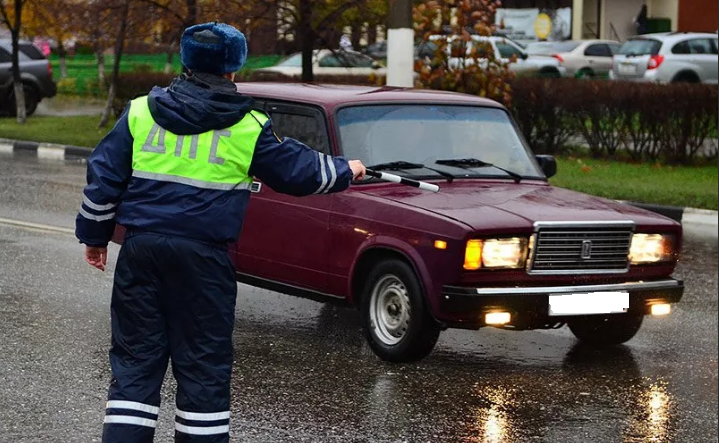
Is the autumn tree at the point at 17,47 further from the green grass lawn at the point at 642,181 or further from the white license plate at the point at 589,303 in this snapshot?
the white license plate at the point at 589,303

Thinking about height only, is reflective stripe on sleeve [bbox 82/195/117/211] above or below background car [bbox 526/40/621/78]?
above

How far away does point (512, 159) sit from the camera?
9344 millimetres

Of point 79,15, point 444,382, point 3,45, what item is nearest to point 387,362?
point 444,382

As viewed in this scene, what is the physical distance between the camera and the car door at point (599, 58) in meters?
43.5

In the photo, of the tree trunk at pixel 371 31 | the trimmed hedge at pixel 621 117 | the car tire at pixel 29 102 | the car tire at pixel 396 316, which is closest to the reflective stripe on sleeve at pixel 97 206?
the car tire at pixel 396 316

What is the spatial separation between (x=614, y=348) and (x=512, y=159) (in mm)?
1370

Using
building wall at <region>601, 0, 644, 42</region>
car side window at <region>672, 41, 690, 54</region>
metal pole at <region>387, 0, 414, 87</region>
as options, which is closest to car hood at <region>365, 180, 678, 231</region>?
metal pole at <region>387, 0, 414, 87</region>

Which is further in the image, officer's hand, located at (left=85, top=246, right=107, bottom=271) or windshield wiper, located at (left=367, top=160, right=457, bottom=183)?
windshield wiper, located at (left=367, top=160, right=457, bottom=183)

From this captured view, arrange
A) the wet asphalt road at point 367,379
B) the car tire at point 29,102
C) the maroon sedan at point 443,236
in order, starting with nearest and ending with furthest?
the wet asphalt road at point 367,379
the maroon sedan at point 443,236
the car tire at point 29,102

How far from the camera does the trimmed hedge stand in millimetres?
19703

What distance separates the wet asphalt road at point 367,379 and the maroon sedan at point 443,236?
0.29 m

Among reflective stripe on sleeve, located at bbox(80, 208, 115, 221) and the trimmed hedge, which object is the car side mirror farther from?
the trimmed hedge

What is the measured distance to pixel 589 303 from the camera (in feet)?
26.2

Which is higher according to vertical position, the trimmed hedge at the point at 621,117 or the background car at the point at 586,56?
the trimmed hedge at the point at 621,117
